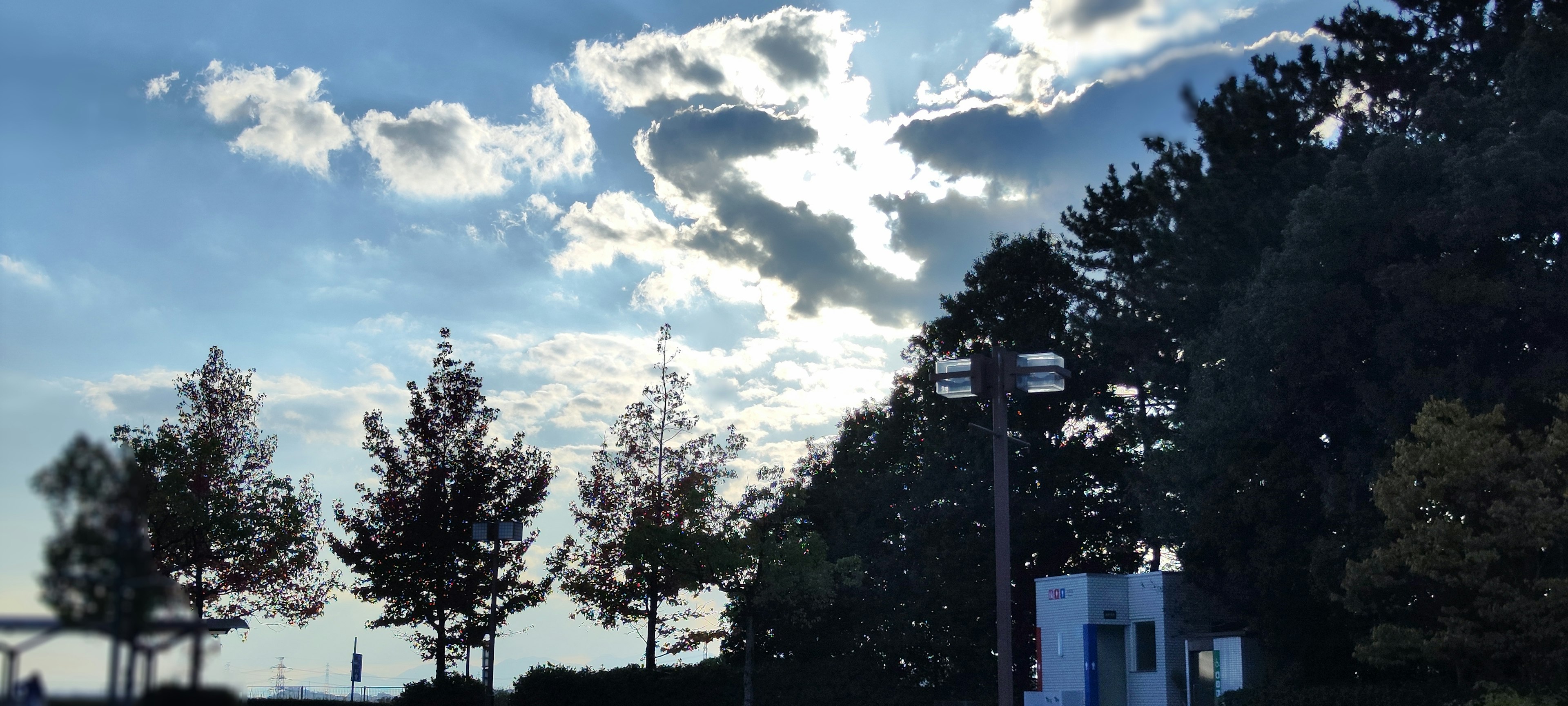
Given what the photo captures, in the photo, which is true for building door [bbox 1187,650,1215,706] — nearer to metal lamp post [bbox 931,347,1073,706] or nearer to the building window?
the building window

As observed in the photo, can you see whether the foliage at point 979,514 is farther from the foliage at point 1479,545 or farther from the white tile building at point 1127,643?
the foliage at point 1479,545

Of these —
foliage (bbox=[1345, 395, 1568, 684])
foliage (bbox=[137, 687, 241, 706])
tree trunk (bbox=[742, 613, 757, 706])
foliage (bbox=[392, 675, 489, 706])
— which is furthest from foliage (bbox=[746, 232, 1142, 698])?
foliage (bbox=[137, 687, 241, 706])

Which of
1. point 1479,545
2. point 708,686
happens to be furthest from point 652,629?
point 1479,545

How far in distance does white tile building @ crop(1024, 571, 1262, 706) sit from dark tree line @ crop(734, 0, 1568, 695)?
1933mm

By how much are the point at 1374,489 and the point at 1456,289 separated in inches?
177

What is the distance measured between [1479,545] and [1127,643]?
47.4 feet

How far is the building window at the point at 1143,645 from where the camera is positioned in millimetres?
38125

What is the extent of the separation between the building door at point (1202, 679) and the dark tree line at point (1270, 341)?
2097mm

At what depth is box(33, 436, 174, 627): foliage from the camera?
251 inches

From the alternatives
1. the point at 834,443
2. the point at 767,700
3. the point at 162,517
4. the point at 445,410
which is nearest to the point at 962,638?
the point at 767,700

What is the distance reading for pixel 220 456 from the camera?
4144 centimetres

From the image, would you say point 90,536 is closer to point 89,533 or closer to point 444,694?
point 89,533

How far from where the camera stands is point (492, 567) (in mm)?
38812

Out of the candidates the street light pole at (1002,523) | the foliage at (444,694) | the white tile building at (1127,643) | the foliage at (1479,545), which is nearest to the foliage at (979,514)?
the white tile building at (1127,643)
